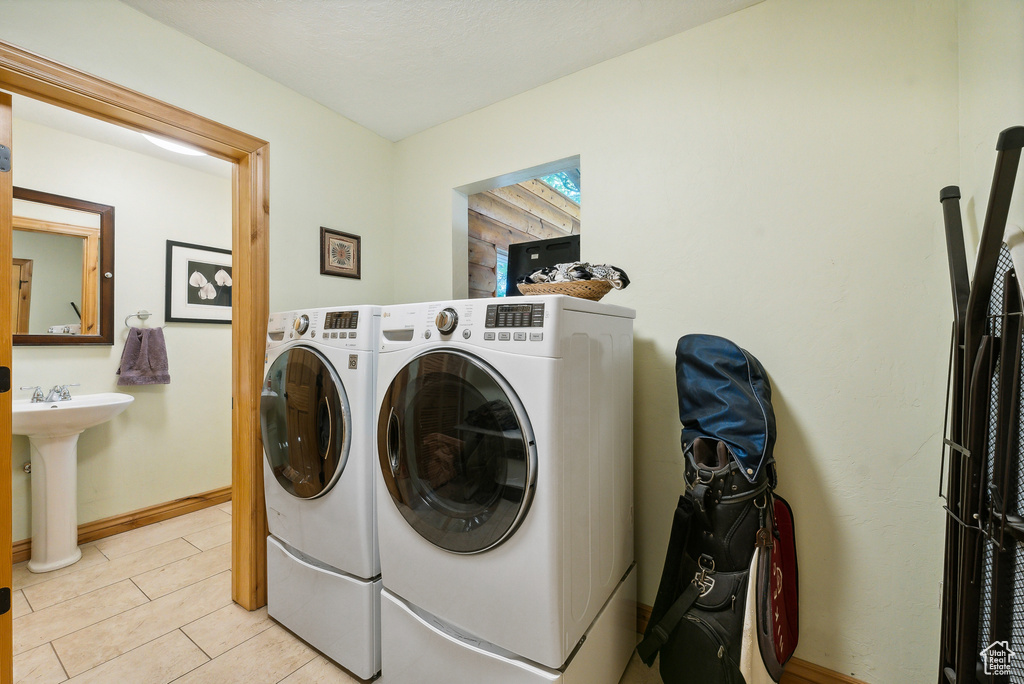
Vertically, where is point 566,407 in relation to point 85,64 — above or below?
below

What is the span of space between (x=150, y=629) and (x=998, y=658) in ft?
8.63

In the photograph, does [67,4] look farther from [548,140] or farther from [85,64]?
[548,140]

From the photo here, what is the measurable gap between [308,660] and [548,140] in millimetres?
2341

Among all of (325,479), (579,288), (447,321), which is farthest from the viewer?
(325,479)

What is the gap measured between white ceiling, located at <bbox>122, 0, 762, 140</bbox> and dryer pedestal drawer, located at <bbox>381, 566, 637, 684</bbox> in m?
2.04

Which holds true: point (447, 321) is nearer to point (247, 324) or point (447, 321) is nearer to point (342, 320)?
point (342, 320)

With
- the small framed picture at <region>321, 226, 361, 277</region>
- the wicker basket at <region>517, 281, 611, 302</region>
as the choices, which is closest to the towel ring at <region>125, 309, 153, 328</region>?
the small framed picture at <region>321, 226, 361, 277</region>

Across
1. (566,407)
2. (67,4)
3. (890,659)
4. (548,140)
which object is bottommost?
(890,659)

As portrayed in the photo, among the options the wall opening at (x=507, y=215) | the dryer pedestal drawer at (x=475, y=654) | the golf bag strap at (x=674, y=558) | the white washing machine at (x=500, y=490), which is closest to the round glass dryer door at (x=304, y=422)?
the white washing machine at (x=500, y=490)

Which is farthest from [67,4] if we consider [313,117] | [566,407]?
[566,407]

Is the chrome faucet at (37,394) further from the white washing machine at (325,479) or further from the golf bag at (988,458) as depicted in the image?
the golf bag at (988,458)

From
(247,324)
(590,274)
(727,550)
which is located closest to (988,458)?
(727,550)

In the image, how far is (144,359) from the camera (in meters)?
2.65

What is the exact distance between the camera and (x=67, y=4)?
140cm
